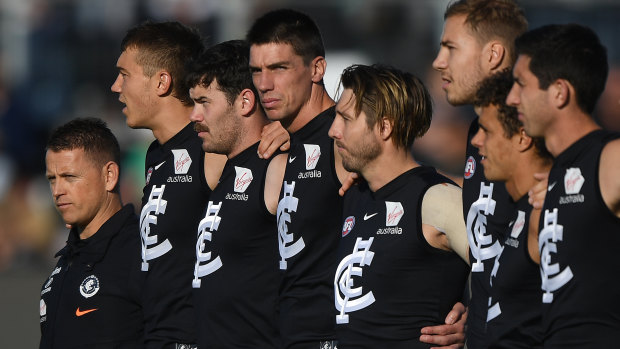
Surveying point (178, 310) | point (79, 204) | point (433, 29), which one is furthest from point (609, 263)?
point (433, 29)

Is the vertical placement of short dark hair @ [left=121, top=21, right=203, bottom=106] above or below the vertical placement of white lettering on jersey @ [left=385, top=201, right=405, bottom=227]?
above

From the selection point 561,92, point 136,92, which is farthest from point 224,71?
point 561,92

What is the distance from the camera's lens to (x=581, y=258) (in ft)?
15.6

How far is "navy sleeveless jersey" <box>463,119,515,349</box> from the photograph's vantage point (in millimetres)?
5496

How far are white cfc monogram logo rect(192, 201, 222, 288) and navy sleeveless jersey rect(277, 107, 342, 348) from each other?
1.35ft

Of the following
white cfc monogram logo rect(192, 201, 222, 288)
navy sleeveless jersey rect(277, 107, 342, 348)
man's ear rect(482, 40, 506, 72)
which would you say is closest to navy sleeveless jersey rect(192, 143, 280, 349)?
white cfc monogram logo rect(192, 201, 222, 288)

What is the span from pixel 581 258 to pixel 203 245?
8.30ft

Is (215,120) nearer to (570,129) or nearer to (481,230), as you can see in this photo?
(481,230)

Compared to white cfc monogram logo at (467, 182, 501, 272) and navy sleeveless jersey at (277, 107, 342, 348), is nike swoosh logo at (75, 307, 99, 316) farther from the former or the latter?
white cfc monogram logo at (467, 182, 501, 272)

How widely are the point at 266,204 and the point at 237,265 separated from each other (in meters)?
0.38

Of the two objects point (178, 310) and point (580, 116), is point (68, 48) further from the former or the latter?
point (580, 116)

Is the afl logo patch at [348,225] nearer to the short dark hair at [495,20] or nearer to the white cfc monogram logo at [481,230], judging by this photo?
the white cfc monogram logo at [481,230]

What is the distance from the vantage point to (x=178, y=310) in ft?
22.7

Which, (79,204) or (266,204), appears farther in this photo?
(79,204)
